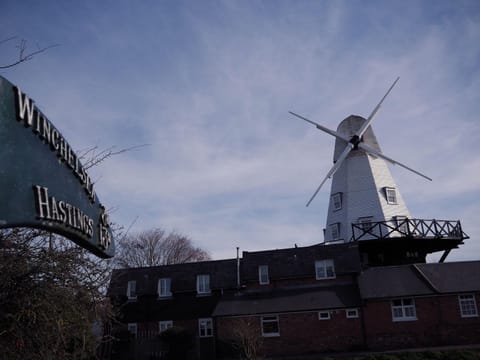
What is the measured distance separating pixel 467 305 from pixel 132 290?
76.2ft

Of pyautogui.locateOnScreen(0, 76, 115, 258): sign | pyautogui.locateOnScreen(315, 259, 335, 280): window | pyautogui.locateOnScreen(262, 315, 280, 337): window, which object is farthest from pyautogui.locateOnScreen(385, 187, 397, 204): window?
pyautogui.locateOnScreen(0, 76, 115, 258): sign

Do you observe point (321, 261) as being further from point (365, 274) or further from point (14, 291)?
point (14, 291)

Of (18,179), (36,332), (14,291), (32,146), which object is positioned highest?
(32,146)

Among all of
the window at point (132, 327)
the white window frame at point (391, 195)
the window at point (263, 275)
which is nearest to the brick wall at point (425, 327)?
the window at point (263, 275)

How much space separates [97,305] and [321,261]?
24.5 metres

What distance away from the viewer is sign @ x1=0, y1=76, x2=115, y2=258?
2.44m

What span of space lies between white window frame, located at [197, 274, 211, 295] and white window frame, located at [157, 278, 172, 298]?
7.36ft

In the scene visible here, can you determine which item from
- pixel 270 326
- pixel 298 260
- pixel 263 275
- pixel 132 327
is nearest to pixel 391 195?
pixel 298 260

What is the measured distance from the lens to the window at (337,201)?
3583 centimetres

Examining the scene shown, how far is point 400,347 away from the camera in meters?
26.3

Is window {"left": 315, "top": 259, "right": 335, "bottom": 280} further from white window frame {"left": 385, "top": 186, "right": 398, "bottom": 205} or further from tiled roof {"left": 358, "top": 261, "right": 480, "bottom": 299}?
white window frame {"left": 385, "top": 186, "right": 398, "bottom": 205}

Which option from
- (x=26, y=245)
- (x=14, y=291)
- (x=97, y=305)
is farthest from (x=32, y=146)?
(x=97, y=305)

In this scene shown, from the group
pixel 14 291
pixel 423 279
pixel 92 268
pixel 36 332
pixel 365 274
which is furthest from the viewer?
pixel 365 274

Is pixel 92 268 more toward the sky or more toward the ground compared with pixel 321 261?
more toward the ground
